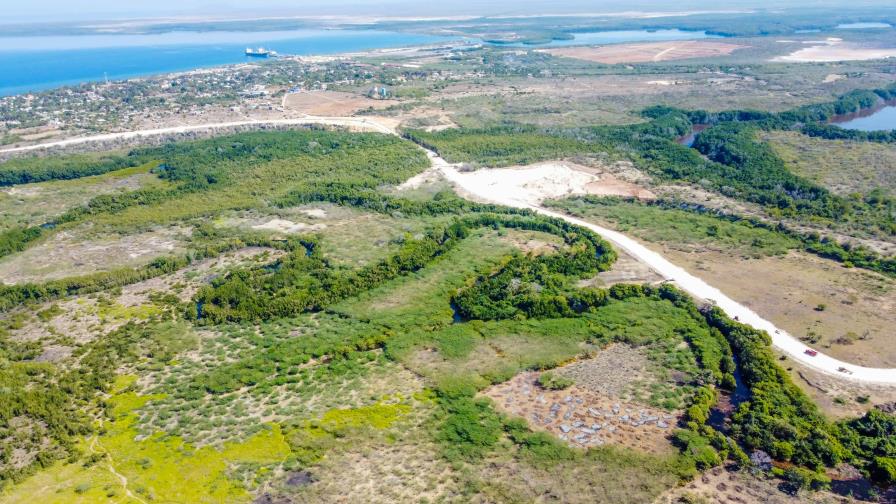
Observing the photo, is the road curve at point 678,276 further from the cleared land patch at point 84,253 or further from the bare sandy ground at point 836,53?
the bare sandy ground at point 836,53

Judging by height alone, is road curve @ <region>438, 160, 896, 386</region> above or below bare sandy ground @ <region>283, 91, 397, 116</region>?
below

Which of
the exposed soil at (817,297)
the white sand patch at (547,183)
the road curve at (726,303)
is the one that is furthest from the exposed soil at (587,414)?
the white sand patch at (547,183)

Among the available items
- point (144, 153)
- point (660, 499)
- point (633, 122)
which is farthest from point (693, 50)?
point (660, 499)

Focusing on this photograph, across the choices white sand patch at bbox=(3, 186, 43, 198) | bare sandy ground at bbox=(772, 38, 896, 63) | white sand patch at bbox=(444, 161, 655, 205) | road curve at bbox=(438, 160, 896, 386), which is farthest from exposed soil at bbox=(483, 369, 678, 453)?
bare sandy ground at bbox=(772, 38, 896, 63)

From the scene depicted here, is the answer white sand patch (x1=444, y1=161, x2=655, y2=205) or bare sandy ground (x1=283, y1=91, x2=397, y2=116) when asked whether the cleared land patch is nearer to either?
white sand patch (x1=444, y1=161, x2=655, y2=205)

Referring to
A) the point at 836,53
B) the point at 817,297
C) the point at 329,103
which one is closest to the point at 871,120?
the point at 836,53

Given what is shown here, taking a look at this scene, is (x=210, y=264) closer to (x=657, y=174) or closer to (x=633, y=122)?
(x=657, y=174)

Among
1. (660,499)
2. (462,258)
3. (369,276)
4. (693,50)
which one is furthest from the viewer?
(693,50)
